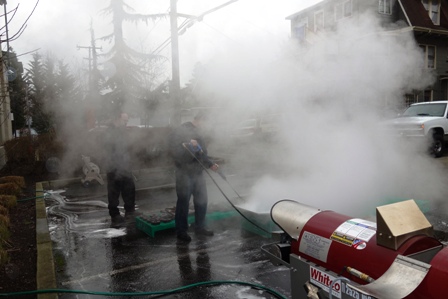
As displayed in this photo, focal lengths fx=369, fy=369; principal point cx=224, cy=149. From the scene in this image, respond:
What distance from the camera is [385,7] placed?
7.05 meters

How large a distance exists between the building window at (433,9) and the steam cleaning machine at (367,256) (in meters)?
9.83

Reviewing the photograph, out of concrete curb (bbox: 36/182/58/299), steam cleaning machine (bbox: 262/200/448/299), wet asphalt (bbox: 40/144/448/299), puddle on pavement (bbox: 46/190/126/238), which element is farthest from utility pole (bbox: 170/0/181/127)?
steam cleaning machine (bbox: 262/200/448/299)

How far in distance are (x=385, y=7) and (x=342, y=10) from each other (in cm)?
154

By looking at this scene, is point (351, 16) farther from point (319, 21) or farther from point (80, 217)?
point (80, 217)

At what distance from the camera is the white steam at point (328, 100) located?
19.4 ft

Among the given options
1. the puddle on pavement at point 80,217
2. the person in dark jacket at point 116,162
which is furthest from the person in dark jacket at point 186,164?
the person in dark jacket at point 116,162

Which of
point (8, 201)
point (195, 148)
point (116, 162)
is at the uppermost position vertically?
point (195, 148)

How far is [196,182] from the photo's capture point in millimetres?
5117

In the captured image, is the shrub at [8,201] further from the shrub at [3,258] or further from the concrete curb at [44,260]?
the shrub at [3,258]

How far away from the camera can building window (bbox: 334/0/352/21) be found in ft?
19.8

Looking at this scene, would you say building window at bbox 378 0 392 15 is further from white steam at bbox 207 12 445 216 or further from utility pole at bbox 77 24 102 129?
utility pole at bbox 77 24 102 129

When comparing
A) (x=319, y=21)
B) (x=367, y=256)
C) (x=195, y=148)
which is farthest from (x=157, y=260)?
(x=319, y=21)

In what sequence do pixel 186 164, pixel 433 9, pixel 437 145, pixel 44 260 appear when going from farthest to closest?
pixel 437 145 → pixel 433 9 → pixel 186 164 → pixel 44 260

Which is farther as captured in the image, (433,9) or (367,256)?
(433,9)
